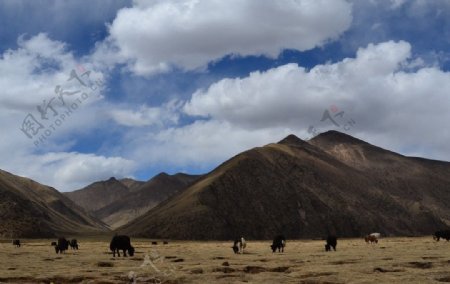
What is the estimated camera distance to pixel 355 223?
620 ft

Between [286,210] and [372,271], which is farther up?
[286,210]

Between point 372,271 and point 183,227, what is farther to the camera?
point 183,227

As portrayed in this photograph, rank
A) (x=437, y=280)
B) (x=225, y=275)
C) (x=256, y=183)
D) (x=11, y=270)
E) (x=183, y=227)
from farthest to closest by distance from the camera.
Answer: (x=256, y=183) → (x=183, y=227) → (x=11, y=270) → (x=225, y=275) → (x=437, y=280)

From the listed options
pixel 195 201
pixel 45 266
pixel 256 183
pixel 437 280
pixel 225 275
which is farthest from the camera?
pixel 256 183

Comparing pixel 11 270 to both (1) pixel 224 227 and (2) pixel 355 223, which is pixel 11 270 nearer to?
(1) pixel 224 227

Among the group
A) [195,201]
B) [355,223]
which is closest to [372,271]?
[195,201]

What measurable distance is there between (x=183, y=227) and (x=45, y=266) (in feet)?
431

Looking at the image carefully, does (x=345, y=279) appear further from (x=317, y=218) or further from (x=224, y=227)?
(x=317, y=218)

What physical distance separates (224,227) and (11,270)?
140975mm

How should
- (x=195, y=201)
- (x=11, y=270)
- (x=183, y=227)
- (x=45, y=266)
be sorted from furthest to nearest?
(x=195, y=201) < (x=183, y=227) < (x=45, y=266) < (x=11, y=270)

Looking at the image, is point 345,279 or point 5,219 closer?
point 345,279

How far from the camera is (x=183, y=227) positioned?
166 metres

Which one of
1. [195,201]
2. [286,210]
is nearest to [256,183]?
[286,210]

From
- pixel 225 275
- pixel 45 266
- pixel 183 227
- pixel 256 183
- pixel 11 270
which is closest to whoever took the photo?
pixel 225 275
